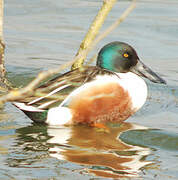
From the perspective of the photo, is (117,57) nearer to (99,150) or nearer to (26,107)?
(26,107)

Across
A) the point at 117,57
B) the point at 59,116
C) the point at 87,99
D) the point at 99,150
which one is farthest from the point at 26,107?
the point at 117,57

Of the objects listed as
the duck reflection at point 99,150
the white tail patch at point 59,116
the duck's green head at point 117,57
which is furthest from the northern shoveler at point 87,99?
the duck's green head at point 117,57

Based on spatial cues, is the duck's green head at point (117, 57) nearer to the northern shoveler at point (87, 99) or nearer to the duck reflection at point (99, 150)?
the northern shoveler at point (87, 99)

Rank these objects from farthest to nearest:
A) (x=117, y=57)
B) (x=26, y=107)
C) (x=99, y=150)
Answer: (x=117, y=57)
(x=26, y=107)
(x=99, y=150)

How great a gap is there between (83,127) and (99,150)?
79 cm

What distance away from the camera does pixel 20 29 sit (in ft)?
34.7

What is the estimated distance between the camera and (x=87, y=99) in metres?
6.04

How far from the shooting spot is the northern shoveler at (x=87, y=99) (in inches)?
237

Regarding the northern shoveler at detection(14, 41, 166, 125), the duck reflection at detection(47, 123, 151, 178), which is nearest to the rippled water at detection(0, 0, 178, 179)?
the duck reflection at detection(47, 123, 151, 178)

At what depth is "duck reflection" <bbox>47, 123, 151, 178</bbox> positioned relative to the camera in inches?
193

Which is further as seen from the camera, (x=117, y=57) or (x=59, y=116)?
(x=117, y=57)

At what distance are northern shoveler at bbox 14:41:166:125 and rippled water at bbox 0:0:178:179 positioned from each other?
0.15 meters

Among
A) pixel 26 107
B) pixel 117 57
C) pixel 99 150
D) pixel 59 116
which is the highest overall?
pixel 117 57

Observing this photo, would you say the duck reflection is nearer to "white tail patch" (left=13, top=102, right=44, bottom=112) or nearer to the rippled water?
the rippled water
